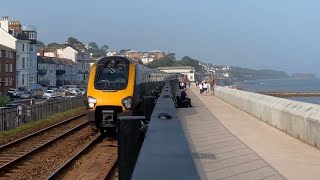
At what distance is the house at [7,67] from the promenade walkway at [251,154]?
2172 inches

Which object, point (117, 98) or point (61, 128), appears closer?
point (117, 98)

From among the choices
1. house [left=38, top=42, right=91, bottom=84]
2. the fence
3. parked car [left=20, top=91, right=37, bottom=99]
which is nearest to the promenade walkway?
the fence

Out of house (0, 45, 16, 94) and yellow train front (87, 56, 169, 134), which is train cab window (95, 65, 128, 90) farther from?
house (0, 45, 16, 94)

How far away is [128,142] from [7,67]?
219 feet

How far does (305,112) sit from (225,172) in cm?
449

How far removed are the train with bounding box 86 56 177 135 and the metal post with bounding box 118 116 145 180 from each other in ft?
29.2

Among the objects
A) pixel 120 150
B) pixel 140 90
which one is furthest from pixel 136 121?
pixel 140 90

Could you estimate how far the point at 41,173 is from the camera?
1044cm

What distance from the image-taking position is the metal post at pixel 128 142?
5.30 m

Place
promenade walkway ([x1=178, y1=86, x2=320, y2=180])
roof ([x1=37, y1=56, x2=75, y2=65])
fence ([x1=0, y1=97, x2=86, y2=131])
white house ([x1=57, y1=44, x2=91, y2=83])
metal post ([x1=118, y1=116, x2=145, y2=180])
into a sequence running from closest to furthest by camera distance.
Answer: metal post ([x1=118, y1=116, x2=145, y2=180]) → promenade walkway ([x1=178, y1=86, x2=320, y2=180]) → fence ([x1=0, y1=97, x2=86, y2=131]) → roof ([x1=37, y1=56, x2=75, y2=65]) → white house ([x1=57, y1=44, x2=91, y2=83])

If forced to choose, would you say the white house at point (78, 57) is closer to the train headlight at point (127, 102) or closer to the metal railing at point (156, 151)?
the train headlight at point (127, 102)

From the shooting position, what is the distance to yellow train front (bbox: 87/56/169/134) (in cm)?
1462

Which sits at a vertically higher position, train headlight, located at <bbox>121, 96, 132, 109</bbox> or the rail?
the rail

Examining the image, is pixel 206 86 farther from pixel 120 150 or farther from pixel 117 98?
pixel 120 150
